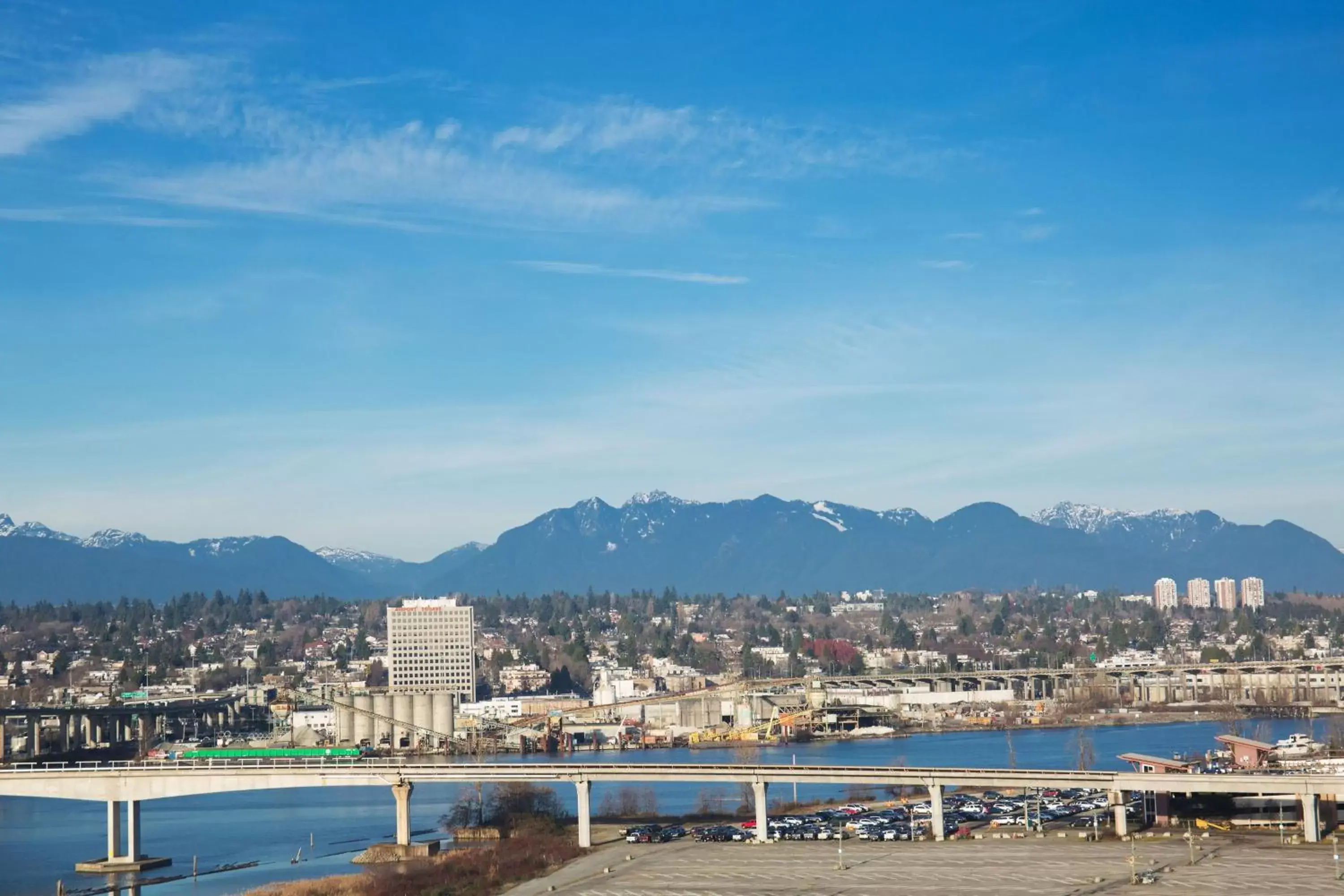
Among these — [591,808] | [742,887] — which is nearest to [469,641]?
[591,808]

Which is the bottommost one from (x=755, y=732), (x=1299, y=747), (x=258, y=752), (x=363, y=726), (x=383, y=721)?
(x=755, y=732)

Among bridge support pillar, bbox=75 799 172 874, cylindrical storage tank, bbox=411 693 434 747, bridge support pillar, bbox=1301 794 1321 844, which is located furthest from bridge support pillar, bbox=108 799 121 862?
cylindrical storage tank, bbox=411 693 434 747

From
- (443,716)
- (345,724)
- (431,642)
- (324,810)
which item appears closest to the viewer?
(324,810)

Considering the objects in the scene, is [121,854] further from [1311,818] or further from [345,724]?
[345,724]

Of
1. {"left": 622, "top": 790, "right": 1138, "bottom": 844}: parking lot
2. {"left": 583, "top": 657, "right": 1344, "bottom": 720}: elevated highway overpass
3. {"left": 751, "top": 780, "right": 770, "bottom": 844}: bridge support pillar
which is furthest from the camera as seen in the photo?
{"left": 583, "top": 657, "right": 1344, "bottom": 720}: elevated highway overpass

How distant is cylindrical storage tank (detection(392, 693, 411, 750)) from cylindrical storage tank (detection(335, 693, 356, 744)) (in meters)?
2.61

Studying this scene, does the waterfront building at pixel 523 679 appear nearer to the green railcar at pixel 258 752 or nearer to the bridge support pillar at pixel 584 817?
the green railcar at pixel 258 752

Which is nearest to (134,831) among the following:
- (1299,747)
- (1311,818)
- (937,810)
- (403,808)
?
(403,808)

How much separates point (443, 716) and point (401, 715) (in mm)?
2704

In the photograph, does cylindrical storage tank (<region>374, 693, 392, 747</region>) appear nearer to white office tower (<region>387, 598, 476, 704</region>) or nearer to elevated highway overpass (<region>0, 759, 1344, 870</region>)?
white office tower (<region>387, 598, 476, 704</region>)

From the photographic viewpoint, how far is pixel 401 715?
117500mm

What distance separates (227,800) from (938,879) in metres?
49.1

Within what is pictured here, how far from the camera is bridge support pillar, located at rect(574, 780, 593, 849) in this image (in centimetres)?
5325

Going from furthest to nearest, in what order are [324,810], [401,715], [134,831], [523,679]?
[523,679]
[401,715]
[324,810]
[134,831]
